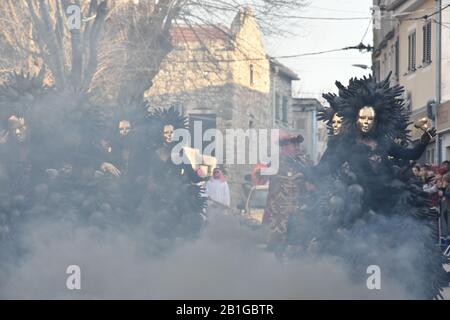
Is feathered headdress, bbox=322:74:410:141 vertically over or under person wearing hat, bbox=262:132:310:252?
over

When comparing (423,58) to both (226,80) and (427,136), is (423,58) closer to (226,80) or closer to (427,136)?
(226,80)

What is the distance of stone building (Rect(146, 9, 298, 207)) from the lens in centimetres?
2712

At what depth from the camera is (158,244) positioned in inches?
558

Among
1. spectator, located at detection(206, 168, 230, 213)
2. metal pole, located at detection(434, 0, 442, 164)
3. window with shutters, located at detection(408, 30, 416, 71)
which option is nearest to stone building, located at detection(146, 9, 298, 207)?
spectator, located at detection(206, 168, 230, 213)

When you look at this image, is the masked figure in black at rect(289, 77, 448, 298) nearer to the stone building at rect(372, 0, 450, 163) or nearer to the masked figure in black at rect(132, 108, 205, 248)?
the masked figure in black at rect(132, 108, 205, 248)

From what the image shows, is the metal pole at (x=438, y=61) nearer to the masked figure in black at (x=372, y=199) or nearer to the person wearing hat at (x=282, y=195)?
the person wearing hat at (x=282, y=195)

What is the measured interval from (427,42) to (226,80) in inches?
283

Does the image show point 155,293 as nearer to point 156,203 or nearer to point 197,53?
point 156,203

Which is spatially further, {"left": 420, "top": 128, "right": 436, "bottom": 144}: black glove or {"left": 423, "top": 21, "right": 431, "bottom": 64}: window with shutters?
{"left": 423, "top": 21, "right": 431, "bottom": 64}: window with shutters

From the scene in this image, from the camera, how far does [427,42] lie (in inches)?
1272

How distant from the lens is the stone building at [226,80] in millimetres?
27125

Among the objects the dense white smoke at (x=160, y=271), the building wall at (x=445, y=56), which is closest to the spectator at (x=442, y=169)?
the dense white smoke at (x=160, y=271)

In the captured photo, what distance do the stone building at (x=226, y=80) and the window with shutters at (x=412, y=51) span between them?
348cm

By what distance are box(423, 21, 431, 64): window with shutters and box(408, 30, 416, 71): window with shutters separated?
1348 millimetres
